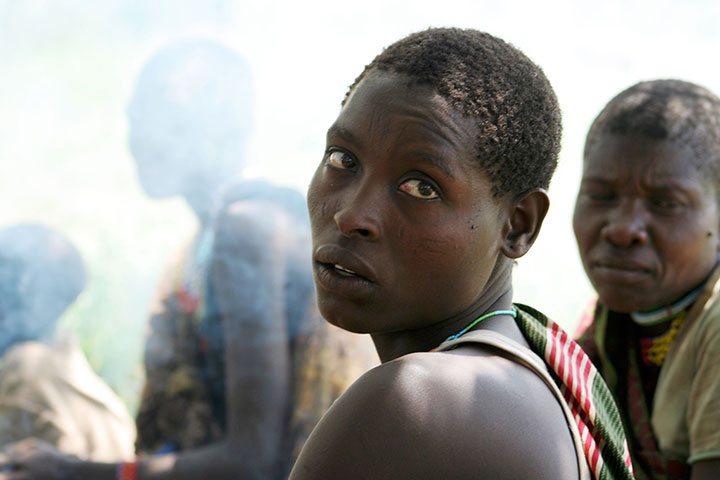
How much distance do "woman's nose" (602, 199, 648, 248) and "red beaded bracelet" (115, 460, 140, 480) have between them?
1.77 metres

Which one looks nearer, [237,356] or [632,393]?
[632,393]

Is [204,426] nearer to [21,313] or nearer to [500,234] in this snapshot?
[21,313]

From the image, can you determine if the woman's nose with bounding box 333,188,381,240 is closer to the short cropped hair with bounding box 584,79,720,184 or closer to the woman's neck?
the woman's neck

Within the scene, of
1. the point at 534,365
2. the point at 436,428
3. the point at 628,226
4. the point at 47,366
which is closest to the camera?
the point at 436,428

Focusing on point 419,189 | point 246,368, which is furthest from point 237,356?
point 419,189

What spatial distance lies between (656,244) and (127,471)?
190 centimetres

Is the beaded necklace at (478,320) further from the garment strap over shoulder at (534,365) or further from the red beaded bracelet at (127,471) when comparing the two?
the red beaded bracelet at (127,471)

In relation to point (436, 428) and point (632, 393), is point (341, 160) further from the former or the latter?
point (632, 393)

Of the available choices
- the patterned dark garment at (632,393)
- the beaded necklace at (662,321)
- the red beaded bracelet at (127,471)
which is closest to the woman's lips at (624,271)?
the beaded necklace at (662,321)

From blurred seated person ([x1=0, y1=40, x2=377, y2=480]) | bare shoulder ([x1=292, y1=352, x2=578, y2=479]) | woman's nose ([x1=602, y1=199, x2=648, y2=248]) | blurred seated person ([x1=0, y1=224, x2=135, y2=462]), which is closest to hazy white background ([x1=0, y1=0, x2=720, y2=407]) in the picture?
blurred seated person ([x1=0, y1=224, x2=135, y2=462])

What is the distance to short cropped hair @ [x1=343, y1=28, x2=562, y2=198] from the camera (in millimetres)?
1368

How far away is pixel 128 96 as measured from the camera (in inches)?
175

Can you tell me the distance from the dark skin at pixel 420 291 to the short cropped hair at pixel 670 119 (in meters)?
1.08

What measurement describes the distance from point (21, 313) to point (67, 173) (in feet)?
3.26
